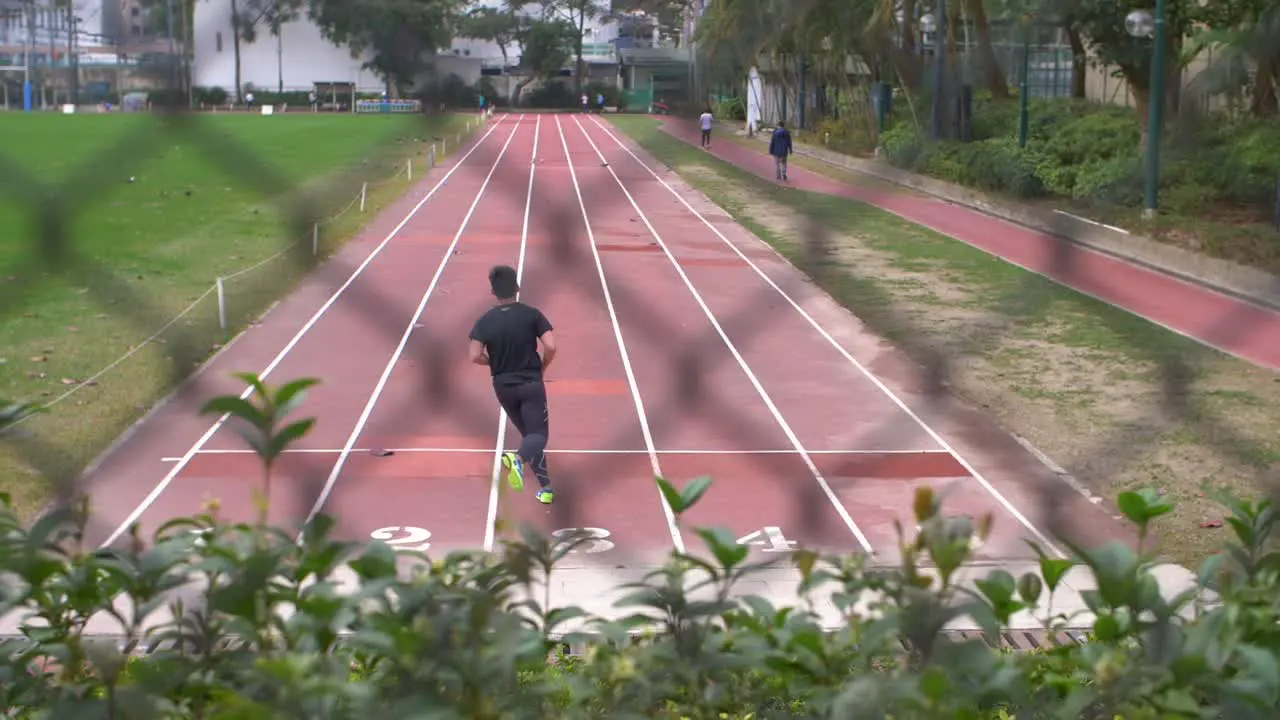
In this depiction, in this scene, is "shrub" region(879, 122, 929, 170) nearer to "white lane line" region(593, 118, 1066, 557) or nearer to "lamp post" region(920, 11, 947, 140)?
"lamp post" region(920, 11, 947, 140)

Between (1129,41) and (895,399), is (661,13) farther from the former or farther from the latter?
(895,399)

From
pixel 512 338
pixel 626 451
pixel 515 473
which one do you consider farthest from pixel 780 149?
pixel 626 451

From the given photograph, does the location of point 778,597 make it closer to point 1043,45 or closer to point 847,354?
point 1043,45

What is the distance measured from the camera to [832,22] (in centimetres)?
71

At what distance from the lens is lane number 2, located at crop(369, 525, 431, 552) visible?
3729 mm

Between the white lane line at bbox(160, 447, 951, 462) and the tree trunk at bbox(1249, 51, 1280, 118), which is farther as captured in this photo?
the white lane line at bbox(160, 447, 951, 462)

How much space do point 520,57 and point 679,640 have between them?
0.27 m

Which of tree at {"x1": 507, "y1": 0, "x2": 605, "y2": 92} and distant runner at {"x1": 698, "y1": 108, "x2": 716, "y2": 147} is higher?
tree at {"x1": 507, "y1": 0, "x2": 605, "y2": 92}

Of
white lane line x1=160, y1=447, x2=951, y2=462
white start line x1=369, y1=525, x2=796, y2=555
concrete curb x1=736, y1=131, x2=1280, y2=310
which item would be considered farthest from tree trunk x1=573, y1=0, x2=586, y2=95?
white lane line x1=160, y1=447, x2=951, y2=462

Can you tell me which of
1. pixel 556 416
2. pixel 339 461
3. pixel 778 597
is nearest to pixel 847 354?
pixel 556 416

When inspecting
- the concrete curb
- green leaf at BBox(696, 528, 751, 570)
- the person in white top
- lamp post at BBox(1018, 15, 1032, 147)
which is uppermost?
lamp post at BBox(1018, 15, 1032, 147)

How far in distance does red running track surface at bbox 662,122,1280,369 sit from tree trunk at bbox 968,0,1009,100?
0.10 m

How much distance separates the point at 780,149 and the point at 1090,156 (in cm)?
24

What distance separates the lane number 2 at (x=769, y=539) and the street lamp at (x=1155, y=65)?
9.28 ft
